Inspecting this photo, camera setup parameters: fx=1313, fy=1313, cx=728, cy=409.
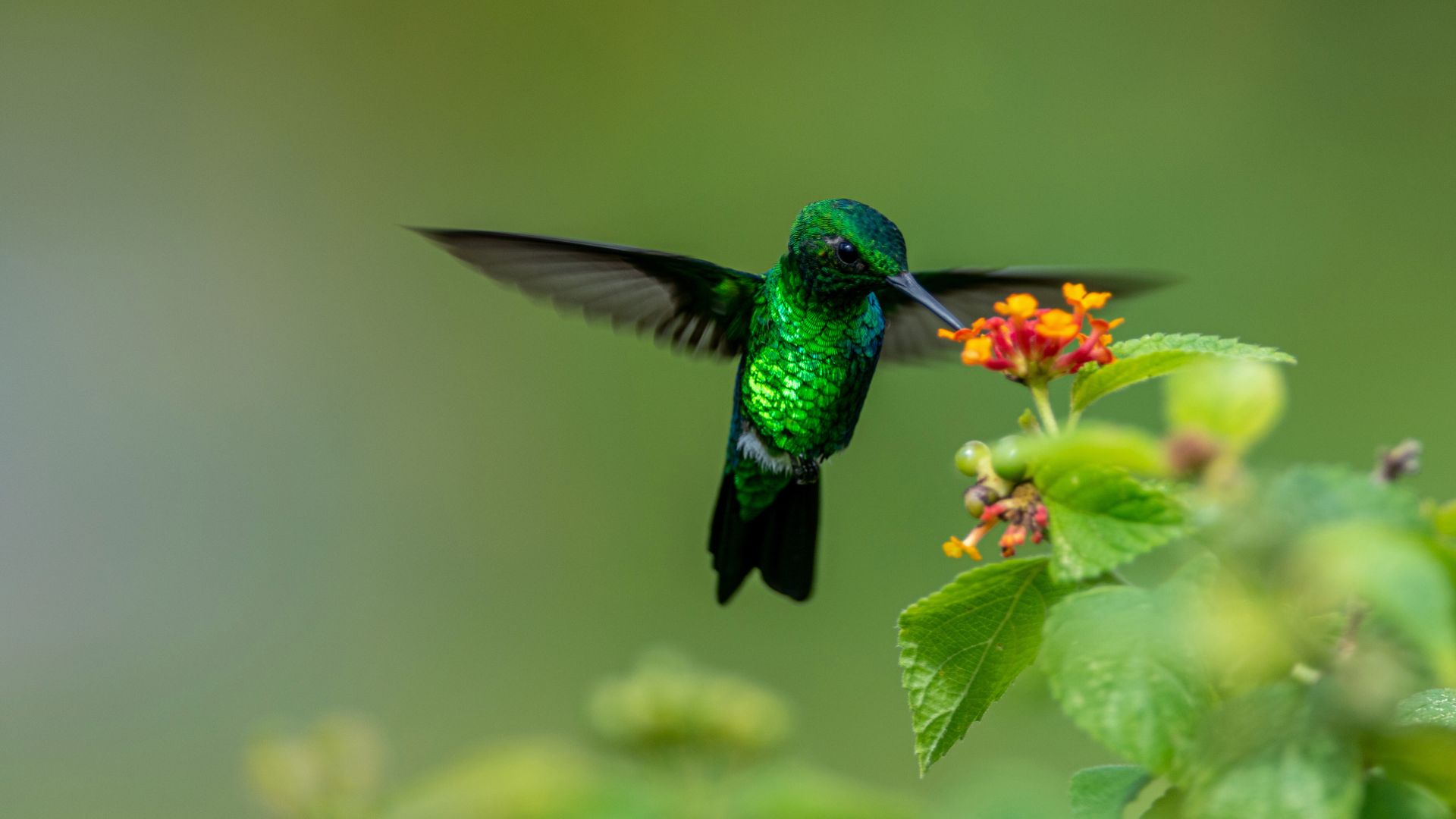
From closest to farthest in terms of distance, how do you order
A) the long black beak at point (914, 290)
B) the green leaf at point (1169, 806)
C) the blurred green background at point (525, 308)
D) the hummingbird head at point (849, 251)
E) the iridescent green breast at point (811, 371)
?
1. the green leaf at point (1169, 806)
2. the long black beak at point (914, 290)
3. the hummingbird head at point (849, 251)
4. the iridescent green breast at point (811, 371)
5. the blurred green background at point (525, 308)

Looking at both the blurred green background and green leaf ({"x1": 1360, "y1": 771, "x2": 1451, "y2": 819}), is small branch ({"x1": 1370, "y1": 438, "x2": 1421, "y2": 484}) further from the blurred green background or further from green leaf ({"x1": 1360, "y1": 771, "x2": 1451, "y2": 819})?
the blurred green background

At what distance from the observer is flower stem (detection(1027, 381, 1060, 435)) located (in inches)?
36.4

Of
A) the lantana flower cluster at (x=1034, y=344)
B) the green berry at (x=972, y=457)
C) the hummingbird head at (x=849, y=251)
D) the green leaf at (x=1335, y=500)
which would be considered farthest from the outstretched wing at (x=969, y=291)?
the green leaf at (x=1335, y=500)

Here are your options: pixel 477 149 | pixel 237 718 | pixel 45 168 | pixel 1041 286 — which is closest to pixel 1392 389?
pixel 1041 286

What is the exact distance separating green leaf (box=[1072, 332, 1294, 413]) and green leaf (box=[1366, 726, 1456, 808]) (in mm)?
274

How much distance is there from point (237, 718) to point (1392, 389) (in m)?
4.68

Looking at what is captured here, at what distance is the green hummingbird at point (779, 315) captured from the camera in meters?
1.79

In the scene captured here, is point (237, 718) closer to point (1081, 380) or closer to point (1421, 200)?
point (1081, 380)

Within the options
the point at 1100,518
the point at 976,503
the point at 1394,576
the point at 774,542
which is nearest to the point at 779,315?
the point at 774,542

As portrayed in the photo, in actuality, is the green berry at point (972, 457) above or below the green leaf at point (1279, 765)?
above

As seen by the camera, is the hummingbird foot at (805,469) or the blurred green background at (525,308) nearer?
the hummingbird foot at (805,469)

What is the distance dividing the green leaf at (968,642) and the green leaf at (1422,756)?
223mm

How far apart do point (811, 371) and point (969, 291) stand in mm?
399

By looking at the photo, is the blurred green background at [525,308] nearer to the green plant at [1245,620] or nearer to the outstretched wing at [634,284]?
the outstretched wing at [634,284]
